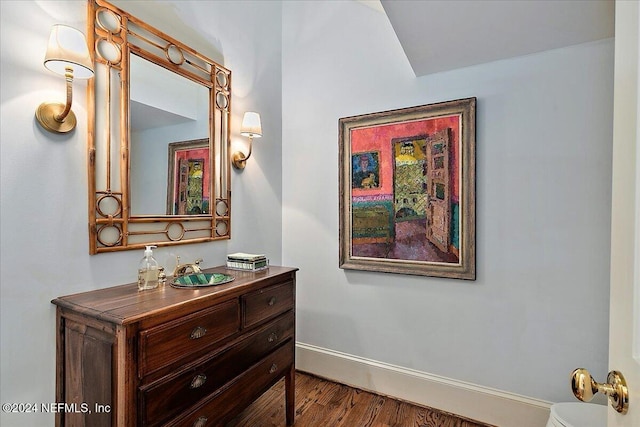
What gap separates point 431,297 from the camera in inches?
84.4

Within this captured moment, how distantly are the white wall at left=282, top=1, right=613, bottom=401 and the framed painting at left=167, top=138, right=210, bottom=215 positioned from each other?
2.92 ft

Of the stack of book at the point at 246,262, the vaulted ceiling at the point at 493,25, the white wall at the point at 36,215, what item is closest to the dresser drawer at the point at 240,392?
the stack of book at the point at 246,262

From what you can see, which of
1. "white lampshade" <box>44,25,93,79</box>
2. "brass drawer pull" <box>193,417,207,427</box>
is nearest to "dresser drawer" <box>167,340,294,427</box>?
"brass drawer pull" <box>193,417,207,427</box>

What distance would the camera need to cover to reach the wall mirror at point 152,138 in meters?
1.49

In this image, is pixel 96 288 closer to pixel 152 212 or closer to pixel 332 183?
pixel 152 212

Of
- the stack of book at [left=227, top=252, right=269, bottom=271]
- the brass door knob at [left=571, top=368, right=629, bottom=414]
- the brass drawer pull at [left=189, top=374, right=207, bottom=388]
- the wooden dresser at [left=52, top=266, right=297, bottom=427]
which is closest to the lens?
the brass door knob at [left=571, top=368, right=629, bottom=414]

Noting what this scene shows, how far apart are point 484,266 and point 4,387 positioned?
7.74 ft

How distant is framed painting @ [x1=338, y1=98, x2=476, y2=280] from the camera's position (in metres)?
2.00

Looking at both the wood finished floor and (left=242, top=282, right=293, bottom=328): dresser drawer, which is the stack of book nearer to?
(left=242, top=282, right=293, bottom=328): dresser drawer

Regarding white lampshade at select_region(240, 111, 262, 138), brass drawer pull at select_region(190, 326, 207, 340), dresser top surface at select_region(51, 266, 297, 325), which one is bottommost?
brass drawer pull at select_region(190, 326, 207, 340)

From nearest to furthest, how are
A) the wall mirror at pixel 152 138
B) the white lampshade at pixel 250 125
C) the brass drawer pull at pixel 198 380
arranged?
the brass drawer pull at pixel 198 380
the wall mirror at pixel 152 138
the white lampshade at pixel 250 125

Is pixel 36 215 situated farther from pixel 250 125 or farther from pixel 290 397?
pixel 290 397

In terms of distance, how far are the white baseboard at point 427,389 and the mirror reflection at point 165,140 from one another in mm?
1520

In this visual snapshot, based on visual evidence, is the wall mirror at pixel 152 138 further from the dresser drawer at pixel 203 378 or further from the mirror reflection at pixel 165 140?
the dresser drawer at pixel 203 378
